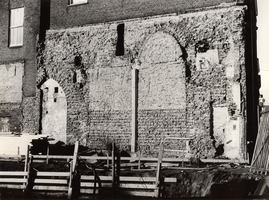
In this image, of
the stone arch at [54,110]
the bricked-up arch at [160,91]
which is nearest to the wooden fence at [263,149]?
the bricked-up arch at [160,91]

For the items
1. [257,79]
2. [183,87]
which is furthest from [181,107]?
[257,79]

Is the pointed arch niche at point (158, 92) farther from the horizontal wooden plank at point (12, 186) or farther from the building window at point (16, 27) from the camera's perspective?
the building window at point (16, 27)

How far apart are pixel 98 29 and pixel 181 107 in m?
6.05

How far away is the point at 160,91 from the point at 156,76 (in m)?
0.74

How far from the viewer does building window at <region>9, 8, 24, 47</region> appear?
2288 cm

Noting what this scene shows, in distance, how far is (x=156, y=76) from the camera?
1814 cm

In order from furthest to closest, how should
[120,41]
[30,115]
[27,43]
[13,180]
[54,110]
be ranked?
[27,43] → [30,115] → [54,110] → [120,41] → [13,180]

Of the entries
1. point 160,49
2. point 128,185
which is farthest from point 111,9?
point 128,185

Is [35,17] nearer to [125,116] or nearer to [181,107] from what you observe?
[125,116]

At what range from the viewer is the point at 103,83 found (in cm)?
1939

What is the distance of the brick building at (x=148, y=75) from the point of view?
16.7 metres

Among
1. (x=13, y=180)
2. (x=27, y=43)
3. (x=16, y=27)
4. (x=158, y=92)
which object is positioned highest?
(x=16, y=27)

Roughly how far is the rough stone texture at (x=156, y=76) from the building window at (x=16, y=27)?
9.49 ft

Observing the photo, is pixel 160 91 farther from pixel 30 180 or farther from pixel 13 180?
pixel 13 180
